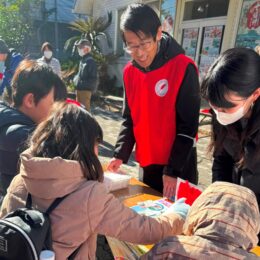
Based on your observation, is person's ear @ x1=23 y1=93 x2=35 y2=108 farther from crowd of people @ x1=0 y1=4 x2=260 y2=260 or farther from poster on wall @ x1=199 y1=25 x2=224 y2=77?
poster on wall @ x1=199 y1=25 x2=224 y2=77

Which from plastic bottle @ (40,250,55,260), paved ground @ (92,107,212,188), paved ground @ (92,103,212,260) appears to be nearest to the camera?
plastic bottle @ (40,250,55,260)

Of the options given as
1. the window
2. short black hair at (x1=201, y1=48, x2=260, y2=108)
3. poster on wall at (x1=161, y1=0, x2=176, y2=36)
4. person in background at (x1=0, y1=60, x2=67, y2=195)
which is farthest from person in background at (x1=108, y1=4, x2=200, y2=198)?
poster on wall at (x1=161, y1=0, x2=176, y2=36)

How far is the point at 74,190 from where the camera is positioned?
3.52ft

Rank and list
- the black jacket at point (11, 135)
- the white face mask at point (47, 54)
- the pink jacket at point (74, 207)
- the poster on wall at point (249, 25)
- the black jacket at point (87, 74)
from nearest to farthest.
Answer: the pink jacket at point (74, 207)
the black jacket at point (11, 135)
the black jacket at point (87, 74)
the poster on wall at point (249, 25)
the white face mask at point (47, 54)

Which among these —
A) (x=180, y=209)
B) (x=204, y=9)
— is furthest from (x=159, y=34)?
(x=204, y=9)

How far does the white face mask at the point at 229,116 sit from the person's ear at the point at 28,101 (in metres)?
0.94

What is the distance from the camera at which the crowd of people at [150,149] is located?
89cm

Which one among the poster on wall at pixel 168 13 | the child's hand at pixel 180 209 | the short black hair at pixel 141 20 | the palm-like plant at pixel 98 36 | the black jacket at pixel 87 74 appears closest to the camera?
the child's hand at pixel 180 209

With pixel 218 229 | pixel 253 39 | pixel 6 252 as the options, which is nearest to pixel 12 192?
pixel 6 252

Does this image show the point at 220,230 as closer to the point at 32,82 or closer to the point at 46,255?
the point at 46,255

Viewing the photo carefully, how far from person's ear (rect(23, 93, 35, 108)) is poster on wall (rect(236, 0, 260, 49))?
17.0 feet

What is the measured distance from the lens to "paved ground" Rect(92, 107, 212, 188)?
4105mm

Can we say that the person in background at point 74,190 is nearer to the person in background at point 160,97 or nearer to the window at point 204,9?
the person in background at point 160,97

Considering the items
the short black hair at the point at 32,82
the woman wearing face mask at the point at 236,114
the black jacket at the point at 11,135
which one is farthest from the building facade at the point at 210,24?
the black jacket at the point at 11,135
